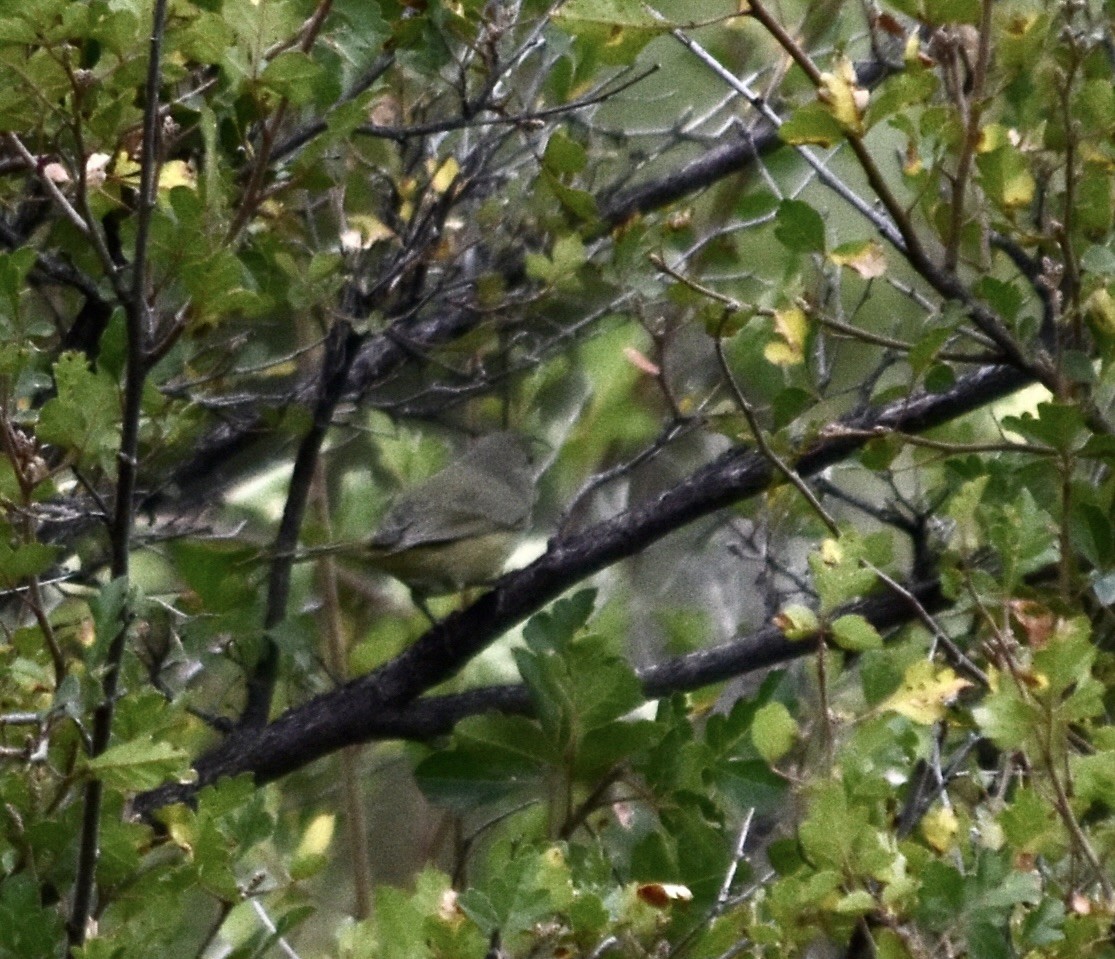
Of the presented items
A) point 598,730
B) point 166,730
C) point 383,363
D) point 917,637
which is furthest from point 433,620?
point 166,730

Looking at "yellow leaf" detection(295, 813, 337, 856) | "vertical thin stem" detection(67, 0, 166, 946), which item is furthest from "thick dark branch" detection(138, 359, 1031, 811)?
"vertical thin stem" detection(67, 0, 166, 946)

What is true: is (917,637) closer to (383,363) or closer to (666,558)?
(383,363)

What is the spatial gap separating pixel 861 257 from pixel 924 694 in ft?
1.87

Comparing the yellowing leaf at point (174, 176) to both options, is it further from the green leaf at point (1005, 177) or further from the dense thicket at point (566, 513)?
the green leaf at point (1005, 177)

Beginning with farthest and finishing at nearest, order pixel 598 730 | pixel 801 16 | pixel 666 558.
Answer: pixel 666 558, pixel 801 16, pixel 598 730

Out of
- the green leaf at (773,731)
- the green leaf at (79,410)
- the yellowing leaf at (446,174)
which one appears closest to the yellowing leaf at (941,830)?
the green leaf at (773,731)

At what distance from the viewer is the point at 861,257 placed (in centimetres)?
207

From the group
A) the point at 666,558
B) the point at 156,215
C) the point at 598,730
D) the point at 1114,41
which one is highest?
the point at 156,215

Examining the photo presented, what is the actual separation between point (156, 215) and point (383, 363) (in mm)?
1458

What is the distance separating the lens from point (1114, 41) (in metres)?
2.30

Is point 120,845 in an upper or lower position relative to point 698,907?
upper

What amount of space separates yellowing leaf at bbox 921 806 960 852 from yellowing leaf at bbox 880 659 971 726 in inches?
4.0

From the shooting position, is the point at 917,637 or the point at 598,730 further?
the point at 917,637

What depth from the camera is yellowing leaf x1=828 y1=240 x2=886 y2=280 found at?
2.05 metres
